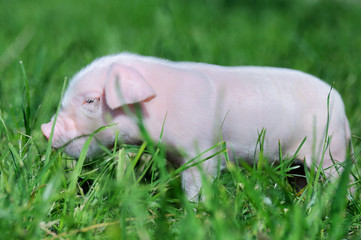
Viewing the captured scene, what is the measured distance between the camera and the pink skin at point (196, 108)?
7.83 ft

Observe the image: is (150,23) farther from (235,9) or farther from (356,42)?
(356,42)

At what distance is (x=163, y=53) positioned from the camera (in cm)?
439

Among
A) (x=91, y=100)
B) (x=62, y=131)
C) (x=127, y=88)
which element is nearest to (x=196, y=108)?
(x=127, y=88)

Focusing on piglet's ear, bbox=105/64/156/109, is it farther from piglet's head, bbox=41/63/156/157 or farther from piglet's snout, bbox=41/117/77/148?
piglet's snout, bbox=41/117/77/148

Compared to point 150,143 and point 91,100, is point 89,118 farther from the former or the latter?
point 150,143

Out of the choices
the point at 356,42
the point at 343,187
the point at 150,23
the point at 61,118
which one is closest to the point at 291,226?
the point at 343,187

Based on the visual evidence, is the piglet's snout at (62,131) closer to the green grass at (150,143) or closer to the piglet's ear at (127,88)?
the green grass at (150,143)

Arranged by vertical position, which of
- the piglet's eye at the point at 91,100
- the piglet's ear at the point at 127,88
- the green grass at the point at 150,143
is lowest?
the green grass at the point at 150,143

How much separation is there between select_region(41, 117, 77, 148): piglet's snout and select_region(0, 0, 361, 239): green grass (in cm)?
7

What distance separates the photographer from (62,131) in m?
2.44

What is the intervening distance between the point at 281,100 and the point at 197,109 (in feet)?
1.54

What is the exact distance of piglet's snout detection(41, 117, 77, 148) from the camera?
95.7 inches

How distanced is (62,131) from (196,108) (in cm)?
64

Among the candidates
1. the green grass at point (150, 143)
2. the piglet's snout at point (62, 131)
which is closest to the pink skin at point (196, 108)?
the piglet's snout at point (62, 131)
